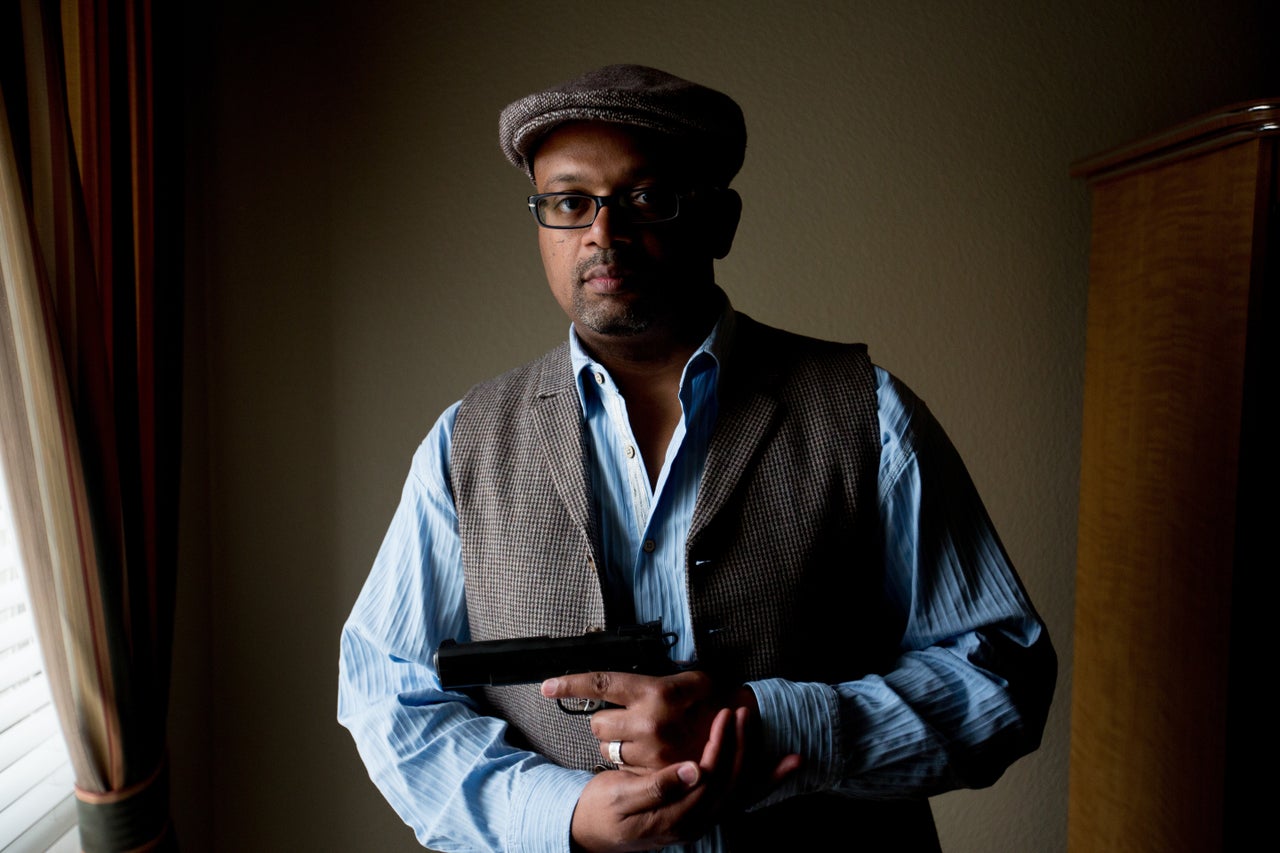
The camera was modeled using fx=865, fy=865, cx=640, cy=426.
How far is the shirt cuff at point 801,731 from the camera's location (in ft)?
3.03

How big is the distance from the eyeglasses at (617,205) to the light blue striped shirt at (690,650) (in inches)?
6.5

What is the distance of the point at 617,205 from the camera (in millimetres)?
1021

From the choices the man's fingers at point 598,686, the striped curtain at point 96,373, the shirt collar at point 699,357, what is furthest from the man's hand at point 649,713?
the striped curtain at point 96,373

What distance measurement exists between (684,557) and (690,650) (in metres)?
0.12

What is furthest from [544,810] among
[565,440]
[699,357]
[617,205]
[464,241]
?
[464,241]

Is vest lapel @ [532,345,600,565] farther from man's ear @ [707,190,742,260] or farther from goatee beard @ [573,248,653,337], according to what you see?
man's ear @ [707,190,742,260]

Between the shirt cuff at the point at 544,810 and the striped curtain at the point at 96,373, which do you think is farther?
the striped curtain at the point at 96,373

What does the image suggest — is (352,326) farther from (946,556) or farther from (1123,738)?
(1123,738)

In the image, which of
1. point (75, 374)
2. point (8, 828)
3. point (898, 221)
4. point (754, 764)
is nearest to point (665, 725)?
point (754, 764)

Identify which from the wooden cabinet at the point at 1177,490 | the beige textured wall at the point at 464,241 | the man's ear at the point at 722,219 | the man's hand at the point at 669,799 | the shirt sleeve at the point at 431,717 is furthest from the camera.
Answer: the beige textured wall at the point at 464,241

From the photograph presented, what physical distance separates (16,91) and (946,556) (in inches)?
51.1

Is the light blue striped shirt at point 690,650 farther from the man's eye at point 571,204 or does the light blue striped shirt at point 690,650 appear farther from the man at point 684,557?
the man's eye at point 571,204

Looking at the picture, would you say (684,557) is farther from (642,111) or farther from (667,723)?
(642,111)

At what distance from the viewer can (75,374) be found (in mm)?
1199
